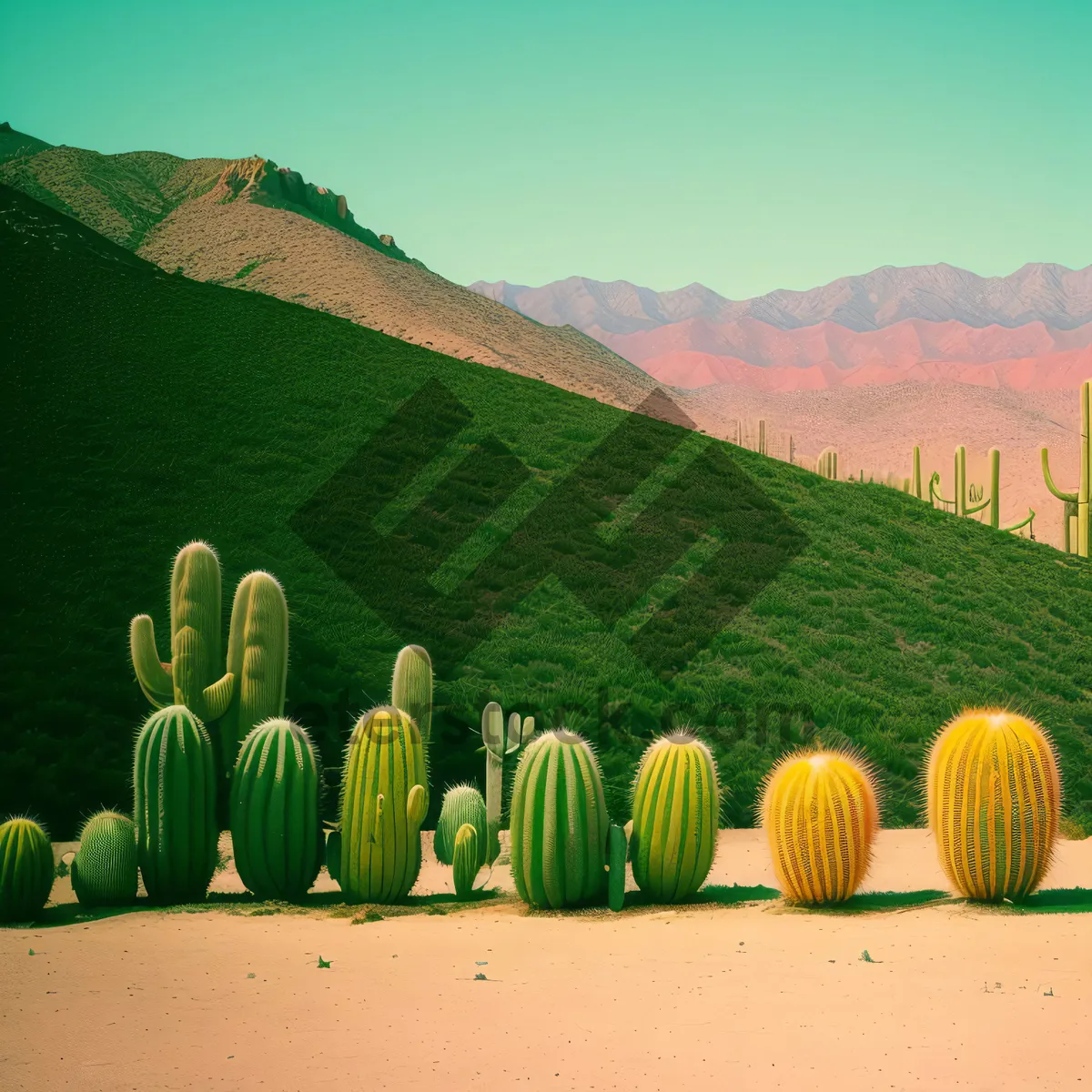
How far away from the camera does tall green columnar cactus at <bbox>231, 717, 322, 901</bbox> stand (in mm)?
6441

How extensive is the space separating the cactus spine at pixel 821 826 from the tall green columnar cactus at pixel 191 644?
13.2 ft

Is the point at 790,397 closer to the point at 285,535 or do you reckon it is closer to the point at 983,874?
the point at 285,535

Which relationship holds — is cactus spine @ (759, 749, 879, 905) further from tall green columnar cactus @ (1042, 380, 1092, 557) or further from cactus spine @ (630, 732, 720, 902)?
tall green columnar cactus @ (1042, 380, 1092, 557)

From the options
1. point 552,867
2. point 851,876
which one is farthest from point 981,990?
point 552,867

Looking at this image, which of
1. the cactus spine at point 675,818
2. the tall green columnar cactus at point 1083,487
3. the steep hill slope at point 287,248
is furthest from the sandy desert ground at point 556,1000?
the steep hill slope at point 287,248

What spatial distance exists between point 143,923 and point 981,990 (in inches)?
158

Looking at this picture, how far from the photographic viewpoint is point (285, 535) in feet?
52.4

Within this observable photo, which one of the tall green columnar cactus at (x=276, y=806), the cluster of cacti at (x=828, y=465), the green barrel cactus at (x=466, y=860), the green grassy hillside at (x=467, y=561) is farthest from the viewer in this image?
the cluster of cacti at (x=828, y=465)

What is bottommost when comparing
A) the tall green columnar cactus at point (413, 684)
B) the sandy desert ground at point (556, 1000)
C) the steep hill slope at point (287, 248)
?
the sandy desert ground at point (556, 1000)

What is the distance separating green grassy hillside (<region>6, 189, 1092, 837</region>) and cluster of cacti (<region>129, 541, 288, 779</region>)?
239 cm

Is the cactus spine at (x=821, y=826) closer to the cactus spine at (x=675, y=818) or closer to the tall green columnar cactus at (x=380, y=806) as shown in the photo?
the cactus spine at (x=675, y=818)

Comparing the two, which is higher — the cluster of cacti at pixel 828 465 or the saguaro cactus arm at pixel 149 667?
the cluster of cacti at pixel 828 465

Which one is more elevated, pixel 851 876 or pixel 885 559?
pixel 885 559

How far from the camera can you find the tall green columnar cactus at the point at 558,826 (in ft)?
20.1
